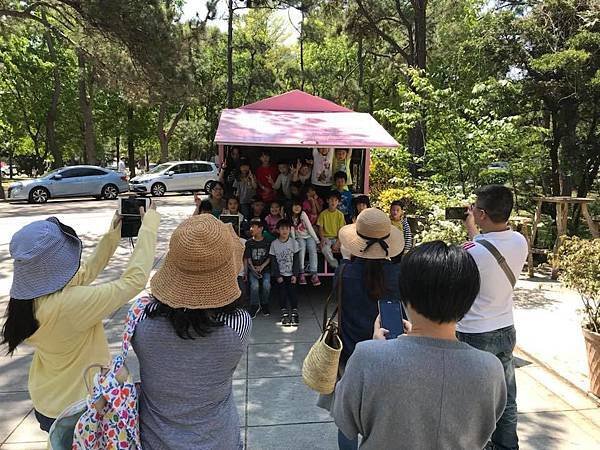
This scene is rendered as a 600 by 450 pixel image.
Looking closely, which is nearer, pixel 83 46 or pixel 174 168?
pixel 83 46

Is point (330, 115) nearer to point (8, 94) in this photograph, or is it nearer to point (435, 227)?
point (435, 227)

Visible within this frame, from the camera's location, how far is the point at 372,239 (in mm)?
2549

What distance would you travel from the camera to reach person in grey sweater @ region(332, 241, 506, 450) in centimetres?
139

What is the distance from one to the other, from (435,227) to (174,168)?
58.6 feet

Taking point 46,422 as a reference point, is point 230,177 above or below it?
above

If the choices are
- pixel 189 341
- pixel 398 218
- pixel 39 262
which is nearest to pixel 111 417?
pixel 189 341

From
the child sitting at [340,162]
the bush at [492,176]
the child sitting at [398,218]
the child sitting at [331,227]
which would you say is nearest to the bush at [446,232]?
the child sitting at [398,218]

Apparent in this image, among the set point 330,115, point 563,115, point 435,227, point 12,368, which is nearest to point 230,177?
point 330,115

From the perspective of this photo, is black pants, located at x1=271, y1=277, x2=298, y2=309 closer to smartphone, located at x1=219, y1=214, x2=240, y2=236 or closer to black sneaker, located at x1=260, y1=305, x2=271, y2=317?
black sneaker, located at x1=260, y1=305, x2=271, y2=317

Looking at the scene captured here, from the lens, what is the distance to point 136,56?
1277cm

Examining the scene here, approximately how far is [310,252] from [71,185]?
15.6 metres

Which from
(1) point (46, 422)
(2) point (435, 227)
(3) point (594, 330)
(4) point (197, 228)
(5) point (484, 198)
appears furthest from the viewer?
(2) point (435, 227)

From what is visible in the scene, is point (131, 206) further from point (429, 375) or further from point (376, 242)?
point (429, 375)

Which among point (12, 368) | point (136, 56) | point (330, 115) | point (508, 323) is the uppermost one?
point (136, 56)
